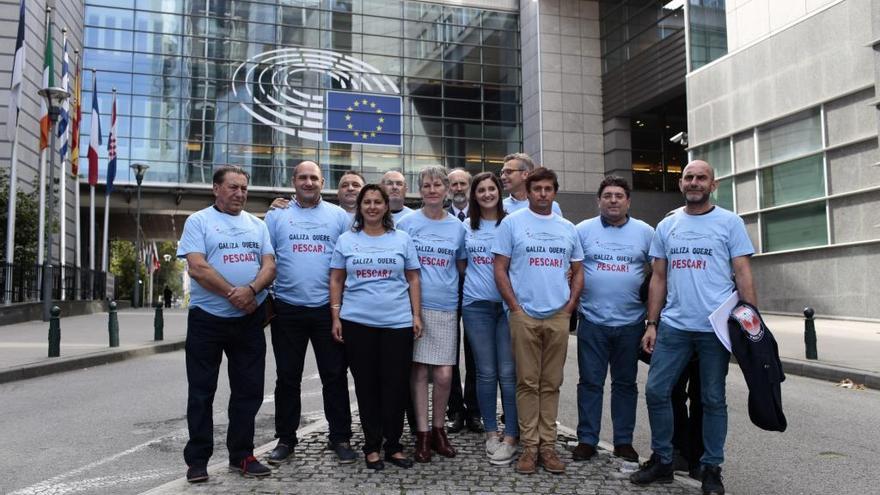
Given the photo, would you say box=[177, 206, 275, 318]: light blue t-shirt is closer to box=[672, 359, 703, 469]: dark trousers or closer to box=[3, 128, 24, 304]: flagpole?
box=[672, 359, 703, 469]: dark trousers

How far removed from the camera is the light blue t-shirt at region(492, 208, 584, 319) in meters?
4.69

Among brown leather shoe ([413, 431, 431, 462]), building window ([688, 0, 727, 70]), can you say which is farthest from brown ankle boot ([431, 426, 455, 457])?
building window ([688, 0, 727, 70])

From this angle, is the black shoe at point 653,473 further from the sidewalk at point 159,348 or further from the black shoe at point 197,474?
the sidewalk at point 159,348

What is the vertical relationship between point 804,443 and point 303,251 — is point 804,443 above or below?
below

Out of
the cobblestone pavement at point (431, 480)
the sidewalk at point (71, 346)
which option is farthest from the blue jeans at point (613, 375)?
the sidewalk at point (71, 346)

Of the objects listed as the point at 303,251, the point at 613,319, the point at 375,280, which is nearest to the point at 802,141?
the point at 613,319

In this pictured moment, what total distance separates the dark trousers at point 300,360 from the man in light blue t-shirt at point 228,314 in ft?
0.64

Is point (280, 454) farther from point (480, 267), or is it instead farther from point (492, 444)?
point (480, 267)

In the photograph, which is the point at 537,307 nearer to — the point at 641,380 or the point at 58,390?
the point at 641,380

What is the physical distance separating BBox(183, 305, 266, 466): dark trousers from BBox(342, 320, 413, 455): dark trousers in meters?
0.65

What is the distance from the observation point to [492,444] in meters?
4.84

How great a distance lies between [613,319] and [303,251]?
90.1 inches

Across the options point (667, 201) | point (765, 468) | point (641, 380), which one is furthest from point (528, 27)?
point (765, 468)

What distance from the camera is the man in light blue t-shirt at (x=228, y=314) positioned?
450cm
